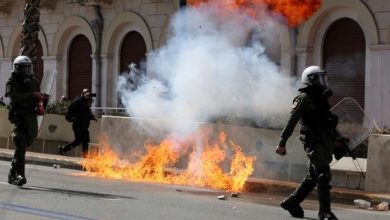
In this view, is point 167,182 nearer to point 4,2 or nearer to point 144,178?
point 144,178

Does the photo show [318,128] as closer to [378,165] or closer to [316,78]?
[316,78]

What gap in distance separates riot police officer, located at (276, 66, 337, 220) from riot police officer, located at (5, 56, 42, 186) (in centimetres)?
413

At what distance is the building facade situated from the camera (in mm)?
16672

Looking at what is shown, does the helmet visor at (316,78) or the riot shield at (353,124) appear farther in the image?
the riot shield at (353,124)

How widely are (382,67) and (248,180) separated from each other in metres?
7.25

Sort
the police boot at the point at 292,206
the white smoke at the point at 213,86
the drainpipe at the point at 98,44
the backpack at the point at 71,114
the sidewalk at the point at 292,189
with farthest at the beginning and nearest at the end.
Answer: the drainpipe at the point at 98,44, the backpack at the point at 71,114, the white smoke at the point at 213,86, the sidewalk at the point at 292,189, the police boot at the point at 292,206

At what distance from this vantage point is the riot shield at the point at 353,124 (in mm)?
10570

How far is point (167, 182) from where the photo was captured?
454 inches

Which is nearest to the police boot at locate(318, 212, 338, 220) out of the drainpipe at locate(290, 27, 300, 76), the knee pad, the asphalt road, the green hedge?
the knee pad

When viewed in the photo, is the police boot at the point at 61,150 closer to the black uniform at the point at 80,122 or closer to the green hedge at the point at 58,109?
the black uniform at the point at 80,122

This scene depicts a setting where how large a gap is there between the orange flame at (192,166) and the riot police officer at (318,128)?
3347 millimetres

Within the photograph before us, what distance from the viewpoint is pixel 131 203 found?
8.77 metres

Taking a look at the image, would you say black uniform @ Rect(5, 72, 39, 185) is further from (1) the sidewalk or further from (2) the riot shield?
(2) the riot shield

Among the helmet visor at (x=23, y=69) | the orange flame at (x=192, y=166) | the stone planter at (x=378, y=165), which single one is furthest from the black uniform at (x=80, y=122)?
the stone planter at (x=378, y=165)
